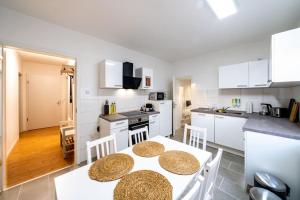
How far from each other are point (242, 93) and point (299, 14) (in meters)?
1.59

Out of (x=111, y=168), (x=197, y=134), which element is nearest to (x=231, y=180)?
(x=197, y=134)

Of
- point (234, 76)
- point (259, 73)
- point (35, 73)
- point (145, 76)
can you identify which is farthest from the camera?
point (35, 73)

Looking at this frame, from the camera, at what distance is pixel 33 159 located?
242 centimetres

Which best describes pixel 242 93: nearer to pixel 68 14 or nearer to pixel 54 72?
pixel 68 14

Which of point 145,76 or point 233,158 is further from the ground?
point 145,76

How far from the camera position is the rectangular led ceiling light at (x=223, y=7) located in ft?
4.91

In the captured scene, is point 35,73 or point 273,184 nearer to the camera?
point 273,184

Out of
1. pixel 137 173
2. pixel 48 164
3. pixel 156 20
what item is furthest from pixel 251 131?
pixel 48 164

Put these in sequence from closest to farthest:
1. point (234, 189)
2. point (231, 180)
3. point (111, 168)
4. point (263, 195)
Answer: point (111, 168)
point (263, 195)
point (234, 189)
point (231, 180)

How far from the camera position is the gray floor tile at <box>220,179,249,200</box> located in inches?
60.5

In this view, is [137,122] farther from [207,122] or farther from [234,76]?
[234,76]

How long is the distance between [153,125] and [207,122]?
51.5 inches

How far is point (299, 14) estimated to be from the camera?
171cm

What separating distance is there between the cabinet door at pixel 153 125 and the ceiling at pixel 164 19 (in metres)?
1.78
